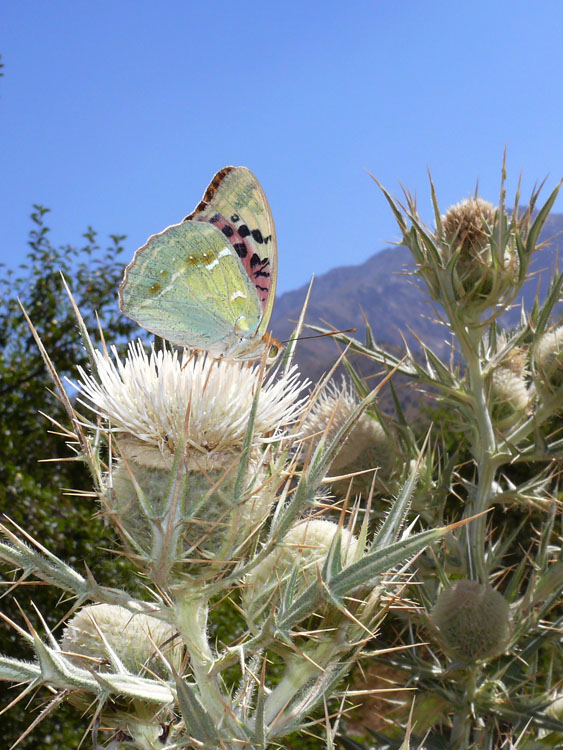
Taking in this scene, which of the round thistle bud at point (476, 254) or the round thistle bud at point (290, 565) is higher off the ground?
the round thistle bud at point (476, 254)

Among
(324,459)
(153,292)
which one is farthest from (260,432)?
(153,292)

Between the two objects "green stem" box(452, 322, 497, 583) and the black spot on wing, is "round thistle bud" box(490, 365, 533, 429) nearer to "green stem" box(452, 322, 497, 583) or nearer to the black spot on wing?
"green stem" box(452, 322, 497, 583)

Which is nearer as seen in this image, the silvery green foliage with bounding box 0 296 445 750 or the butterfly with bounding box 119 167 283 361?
the silvery green foliage with bounding box 0 296 445 750

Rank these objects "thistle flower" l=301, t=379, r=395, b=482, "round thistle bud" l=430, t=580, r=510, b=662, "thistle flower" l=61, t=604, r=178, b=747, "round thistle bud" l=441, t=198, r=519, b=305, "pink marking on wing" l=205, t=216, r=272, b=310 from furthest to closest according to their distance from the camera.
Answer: "thistle flower" l=301, t=379, r=395, b=482
"round thistle bud" l=441, t=198, r=519, b=305
"round thistle bud" l=430, t=580, r=510, b=662
"pink marking on wing" l=205, t=216, r=272, b=310
"thistle flower" l=61, t=604, r=178, b=747

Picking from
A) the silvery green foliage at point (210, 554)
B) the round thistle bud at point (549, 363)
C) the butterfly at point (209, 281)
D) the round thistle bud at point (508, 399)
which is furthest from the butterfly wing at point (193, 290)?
the round thistle bud at point (508, 399)

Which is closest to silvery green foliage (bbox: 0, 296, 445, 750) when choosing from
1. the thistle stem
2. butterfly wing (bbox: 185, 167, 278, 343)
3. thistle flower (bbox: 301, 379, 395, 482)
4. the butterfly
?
the thistle stem

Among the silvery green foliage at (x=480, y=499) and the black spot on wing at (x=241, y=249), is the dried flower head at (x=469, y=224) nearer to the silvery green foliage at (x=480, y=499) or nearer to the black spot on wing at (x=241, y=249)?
the silvery green foliage at (x=480, y=499)

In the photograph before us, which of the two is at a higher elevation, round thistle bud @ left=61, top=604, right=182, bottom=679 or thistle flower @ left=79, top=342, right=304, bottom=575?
thistle flower @ left=79, top=342, right=304, bottom=575

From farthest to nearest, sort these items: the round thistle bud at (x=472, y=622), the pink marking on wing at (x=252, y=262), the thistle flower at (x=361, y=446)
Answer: the thistle flower at (x=361, y=446) < the round thistle bud at (x=472, y=622) < the pink marking on wing at (x=252, y=262)
